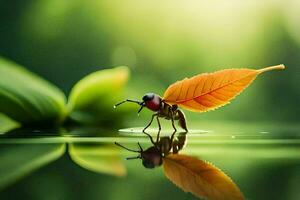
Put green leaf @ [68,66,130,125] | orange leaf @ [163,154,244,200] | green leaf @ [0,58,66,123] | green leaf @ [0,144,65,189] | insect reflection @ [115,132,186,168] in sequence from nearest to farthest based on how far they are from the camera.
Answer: orange leaf @ [163,154,244,200] → green leaf @ [0,144,65,189] → insect reflection @ [115,132,186,168] → green leaf @ [0,58,66,123] → green leaf @ [68,66,130,125]

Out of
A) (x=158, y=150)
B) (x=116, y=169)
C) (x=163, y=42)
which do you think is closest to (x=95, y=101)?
(x=158, y=150)

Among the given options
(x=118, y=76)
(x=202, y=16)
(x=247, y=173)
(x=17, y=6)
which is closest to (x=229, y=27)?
(x=202, y=16)

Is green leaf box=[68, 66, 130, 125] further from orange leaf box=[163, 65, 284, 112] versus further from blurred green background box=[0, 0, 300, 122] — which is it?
blurred green background box=[0, 0, 300, 122]

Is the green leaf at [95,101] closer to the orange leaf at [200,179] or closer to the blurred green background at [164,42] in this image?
the orange leaf at [200,179]

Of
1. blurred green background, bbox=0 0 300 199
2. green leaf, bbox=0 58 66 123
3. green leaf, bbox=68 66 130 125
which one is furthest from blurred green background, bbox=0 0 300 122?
green leaf, bbox=0 58 66 123

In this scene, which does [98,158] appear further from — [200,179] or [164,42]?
[164,42]

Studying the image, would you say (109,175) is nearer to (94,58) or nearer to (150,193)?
(150,193)

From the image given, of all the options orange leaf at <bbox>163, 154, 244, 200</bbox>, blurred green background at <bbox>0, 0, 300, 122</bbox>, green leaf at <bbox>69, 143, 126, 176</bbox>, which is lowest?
→ orange leaf at <bbox>163, 154, 244, 200</bbox>
